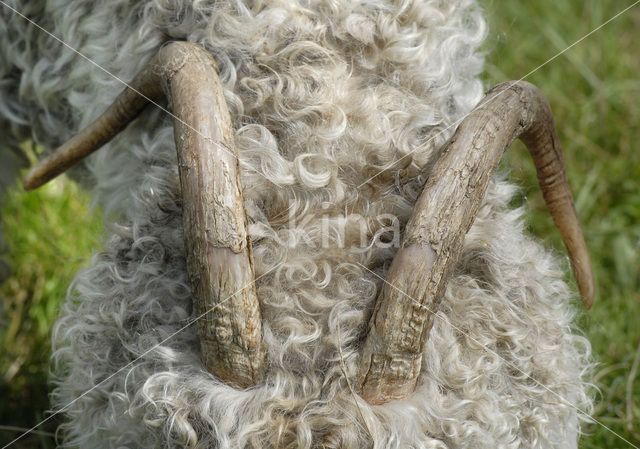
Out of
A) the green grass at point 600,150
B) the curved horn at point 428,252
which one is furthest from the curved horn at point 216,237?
the green grass at point 600,150

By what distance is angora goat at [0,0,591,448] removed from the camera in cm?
158

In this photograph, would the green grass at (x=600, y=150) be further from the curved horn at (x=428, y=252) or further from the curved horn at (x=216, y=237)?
the curved horn at (x=216, y=237)

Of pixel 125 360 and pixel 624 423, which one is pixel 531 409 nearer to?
pixel 125 360

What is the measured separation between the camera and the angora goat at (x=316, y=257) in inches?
62.4

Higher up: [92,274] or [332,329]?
[332,329]

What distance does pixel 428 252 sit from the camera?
1567 millimetres

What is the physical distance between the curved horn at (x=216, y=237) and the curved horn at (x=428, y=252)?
24 centimetres

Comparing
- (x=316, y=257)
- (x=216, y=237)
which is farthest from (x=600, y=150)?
(x=216, y=237)

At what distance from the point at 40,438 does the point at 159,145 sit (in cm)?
135

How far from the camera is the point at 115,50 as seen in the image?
2.23 meters

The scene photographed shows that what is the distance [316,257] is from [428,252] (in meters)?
0.26

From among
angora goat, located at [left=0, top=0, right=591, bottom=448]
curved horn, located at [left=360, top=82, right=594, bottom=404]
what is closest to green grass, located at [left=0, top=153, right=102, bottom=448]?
angora goat, located at [left=0, top=0, right=591, bottom=448]

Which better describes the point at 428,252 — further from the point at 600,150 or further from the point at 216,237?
the point at 600,150

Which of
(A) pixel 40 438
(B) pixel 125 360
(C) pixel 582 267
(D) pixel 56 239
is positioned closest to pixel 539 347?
(C) pixel 582 267
